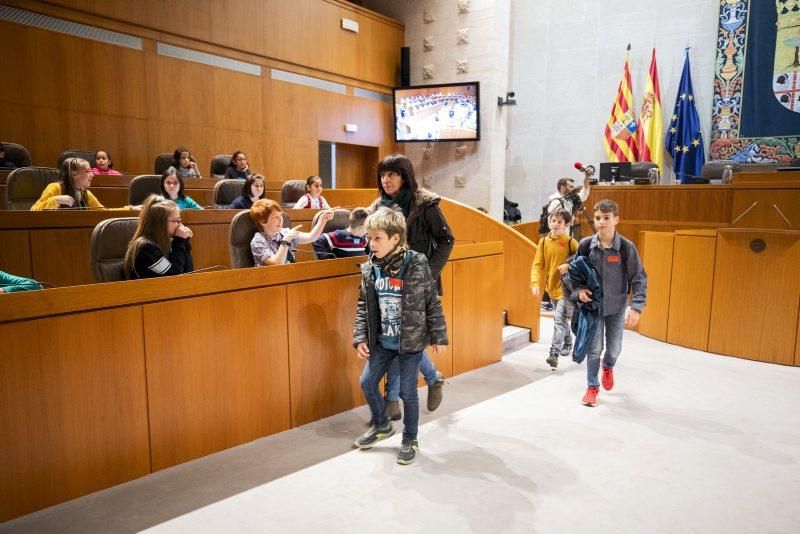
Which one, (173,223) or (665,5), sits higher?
(665,5)

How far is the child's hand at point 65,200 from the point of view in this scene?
4.24 m

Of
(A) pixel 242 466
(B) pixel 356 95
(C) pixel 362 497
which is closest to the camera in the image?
(C) pixel 362 497

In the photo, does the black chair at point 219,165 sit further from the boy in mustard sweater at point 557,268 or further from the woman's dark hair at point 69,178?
the boy in mustard sweater at point 557,268

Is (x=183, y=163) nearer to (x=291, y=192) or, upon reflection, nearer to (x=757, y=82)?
(x=291, y=192)

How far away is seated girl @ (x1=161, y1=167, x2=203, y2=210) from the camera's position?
4855 millimetres

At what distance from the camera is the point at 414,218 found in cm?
313

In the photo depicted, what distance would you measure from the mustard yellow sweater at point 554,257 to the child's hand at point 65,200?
3.68m

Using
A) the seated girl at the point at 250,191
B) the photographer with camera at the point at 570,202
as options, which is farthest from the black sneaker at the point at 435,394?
the photographer with camera at the point at 570,202

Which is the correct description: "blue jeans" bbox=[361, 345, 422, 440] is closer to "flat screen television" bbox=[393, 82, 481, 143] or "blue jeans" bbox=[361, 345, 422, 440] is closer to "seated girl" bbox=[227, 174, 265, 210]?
"seated girl" bbox=[227, 174, 265, 210]

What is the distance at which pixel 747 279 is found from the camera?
463cm

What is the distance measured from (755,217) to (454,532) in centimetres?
515

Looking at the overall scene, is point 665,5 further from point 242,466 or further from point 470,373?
point 242,466

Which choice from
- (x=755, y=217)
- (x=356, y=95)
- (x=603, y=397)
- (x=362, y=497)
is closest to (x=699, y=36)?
(x=755, y=217)

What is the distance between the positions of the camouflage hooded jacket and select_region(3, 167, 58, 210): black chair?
360cm
